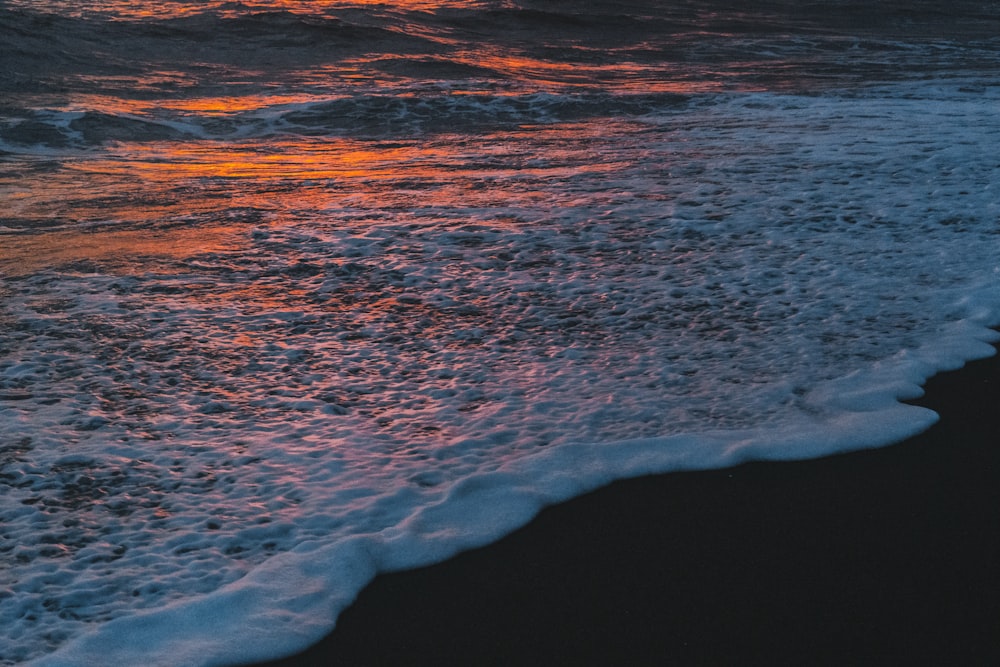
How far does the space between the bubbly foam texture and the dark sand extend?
106 millimetres

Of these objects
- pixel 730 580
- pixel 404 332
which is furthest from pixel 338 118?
pixel 730 580

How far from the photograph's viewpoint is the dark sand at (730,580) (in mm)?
2057

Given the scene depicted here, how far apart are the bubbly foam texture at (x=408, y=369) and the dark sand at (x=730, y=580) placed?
0.35 ft

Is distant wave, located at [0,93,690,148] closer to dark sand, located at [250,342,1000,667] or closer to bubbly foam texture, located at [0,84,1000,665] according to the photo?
bubbly foam texture, located at [0,84,1000,665]

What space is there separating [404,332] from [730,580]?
1.87 metres

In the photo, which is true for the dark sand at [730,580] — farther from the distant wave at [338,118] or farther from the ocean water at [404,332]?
the distant wave at [338,118]

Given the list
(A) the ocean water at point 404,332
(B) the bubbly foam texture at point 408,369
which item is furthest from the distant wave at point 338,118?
(B) the bubbly foam texture at point 408,369

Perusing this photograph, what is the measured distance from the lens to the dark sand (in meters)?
2.06

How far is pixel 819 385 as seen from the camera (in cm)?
326

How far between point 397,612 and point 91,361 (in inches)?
73.0


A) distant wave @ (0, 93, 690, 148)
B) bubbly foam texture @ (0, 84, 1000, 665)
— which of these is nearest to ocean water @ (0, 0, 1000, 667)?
bubbly foam texture @ (0, 84, 1000, 665)

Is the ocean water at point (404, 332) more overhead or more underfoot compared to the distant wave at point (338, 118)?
more underfoot

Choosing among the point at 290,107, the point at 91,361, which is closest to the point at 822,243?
the point at 91,361

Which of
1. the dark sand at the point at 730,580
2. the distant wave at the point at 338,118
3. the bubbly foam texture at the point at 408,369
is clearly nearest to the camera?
the dark sand at the point at 730,580
